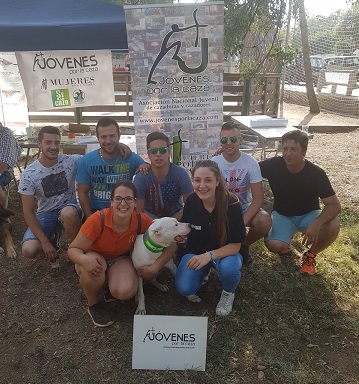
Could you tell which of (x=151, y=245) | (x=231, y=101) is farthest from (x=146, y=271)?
(x=231, y=101)

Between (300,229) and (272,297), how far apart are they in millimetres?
767

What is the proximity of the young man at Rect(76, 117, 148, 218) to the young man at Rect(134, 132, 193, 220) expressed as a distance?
139 mm

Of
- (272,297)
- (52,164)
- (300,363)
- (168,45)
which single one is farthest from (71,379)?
(168,45)

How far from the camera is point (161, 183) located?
327 cm

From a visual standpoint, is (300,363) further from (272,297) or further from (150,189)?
(150,189)

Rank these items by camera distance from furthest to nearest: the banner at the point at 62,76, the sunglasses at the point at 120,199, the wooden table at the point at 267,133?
the banner at the point at 62,76
the wooden table at the point at 267,133
the sunglasses at the point at 120,199

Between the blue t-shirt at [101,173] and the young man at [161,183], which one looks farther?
the blue t-shirt at [101,173]

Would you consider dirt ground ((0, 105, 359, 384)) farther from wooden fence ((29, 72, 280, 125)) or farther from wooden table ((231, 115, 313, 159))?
wooden fence ((29, 72, 280, 125))

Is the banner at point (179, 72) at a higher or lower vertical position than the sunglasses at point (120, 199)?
higher

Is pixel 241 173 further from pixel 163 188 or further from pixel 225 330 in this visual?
pixel 225 330

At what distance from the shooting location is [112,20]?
162 inches

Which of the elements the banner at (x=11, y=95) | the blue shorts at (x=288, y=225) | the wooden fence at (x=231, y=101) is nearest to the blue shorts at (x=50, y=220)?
the blue shorts at (x=288, y=225)

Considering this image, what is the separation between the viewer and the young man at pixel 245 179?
334cm

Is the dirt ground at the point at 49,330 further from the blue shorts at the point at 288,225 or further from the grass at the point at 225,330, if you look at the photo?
the blue shorts at the point at 288,225
